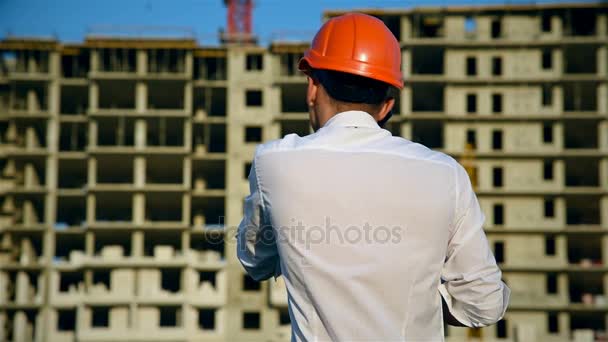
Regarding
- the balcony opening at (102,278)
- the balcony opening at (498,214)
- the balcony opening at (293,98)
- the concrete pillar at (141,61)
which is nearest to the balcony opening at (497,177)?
the balcony opening at (498,214)

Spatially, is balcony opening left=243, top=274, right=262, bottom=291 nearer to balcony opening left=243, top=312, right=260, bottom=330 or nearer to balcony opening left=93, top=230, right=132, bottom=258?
balcony opening left=243, top=312, right=260, bottom=330

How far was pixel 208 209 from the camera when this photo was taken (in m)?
61.1

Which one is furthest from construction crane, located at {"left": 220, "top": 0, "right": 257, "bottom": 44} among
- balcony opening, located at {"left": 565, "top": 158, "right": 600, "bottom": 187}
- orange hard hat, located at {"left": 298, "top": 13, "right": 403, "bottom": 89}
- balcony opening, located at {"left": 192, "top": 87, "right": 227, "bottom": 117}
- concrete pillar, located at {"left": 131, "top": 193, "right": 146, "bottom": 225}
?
orange hard hat, located at {"left": 298, "top": 13, "right": 403, "bottom": 89}

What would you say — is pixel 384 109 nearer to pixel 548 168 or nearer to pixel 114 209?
pixel 548 168

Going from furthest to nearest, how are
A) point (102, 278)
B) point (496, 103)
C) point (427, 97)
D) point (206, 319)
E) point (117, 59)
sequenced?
point (117, 59)
point (427, 97)
point (496, 103)
point (102, 278)
point (206, 319)

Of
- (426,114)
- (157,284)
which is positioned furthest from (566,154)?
(157,284)

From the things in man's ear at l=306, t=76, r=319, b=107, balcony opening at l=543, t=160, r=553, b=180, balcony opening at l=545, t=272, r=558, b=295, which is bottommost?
balcony opening at l=545, t=272, r=558, b=295

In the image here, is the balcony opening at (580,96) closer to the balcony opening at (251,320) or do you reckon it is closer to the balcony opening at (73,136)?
the balcony opening at (251,320)

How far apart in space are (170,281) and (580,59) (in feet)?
118

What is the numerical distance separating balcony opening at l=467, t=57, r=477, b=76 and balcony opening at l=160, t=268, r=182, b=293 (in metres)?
27.0

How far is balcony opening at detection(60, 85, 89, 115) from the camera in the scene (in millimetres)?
62750

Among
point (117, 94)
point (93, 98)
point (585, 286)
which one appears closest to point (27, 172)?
point (93, 98)

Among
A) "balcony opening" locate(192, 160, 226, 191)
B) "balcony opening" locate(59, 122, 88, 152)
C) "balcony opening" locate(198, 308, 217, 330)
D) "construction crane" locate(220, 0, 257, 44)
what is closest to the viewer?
"balcony opening" locate(198, 308, 217, 330)

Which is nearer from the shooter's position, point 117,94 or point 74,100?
point 117,94
